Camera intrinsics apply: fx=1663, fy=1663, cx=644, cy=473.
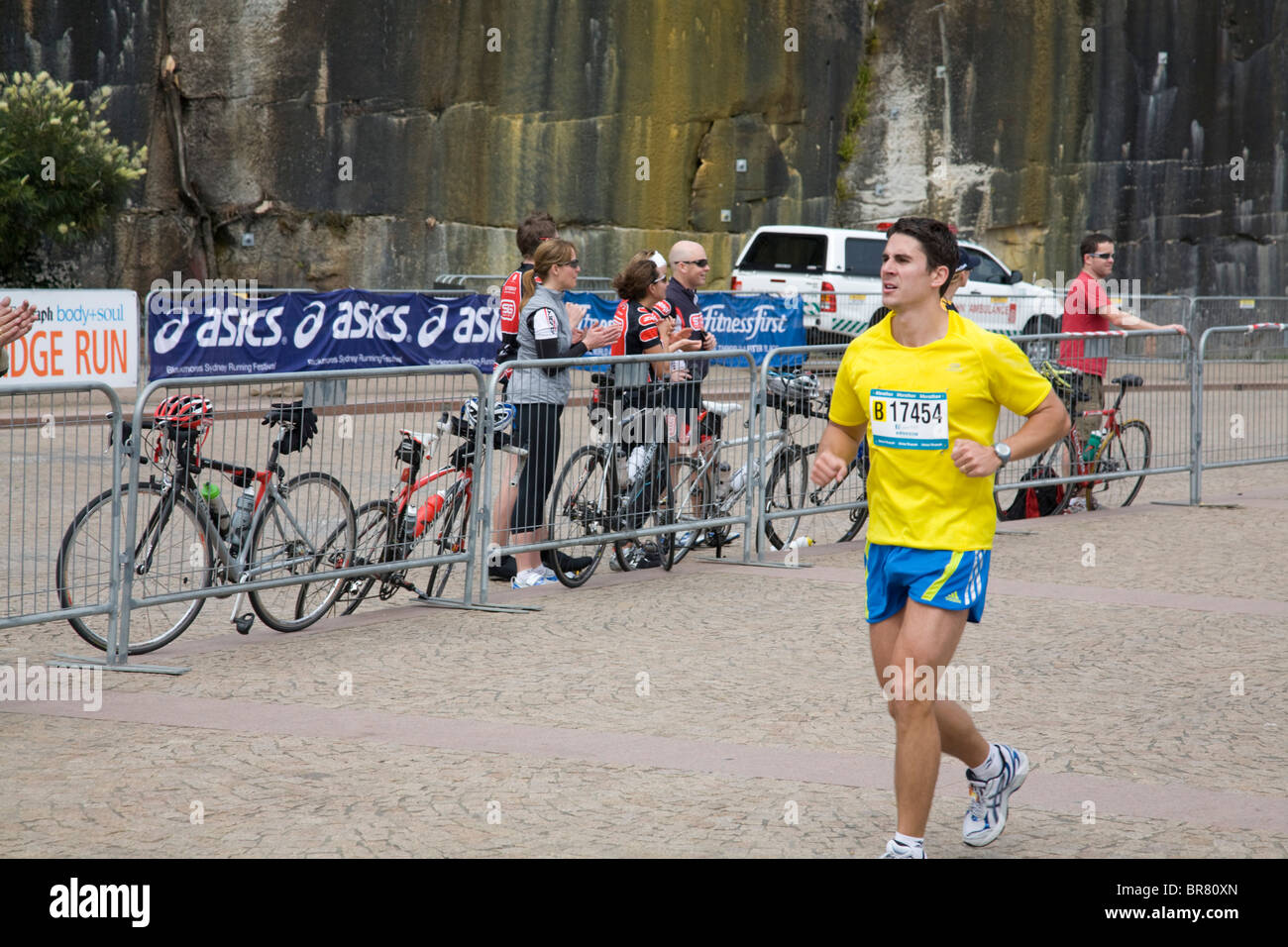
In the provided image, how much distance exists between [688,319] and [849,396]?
5677 millimetres

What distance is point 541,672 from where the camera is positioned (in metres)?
7.20

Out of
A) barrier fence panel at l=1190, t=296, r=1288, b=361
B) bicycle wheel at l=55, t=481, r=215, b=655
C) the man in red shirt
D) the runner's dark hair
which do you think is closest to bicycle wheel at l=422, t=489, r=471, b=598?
bicycle wheel at l=55, t=481, r=215, b=655

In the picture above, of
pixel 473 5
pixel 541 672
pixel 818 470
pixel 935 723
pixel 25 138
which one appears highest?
pixel 473 5

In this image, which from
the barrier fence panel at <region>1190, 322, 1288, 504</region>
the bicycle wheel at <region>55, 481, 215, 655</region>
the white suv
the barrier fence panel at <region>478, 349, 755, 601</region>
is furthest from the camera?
the white suv

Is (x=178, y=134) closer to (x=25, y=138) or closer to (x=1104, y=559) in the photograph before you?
(x=25, y=138)

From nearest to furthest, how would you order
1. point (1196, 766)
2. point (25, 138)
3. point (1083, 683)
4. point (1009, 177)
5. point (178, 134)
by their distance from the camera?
point (1196, 766) → point (1083, 683) → point (25, 138) → point (178, 134) → point (1009, 177)

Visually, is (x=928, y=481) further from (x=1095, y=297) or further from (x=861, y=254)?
(x=861, y=254)

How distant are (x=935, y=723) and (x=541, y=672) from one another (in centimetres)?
293

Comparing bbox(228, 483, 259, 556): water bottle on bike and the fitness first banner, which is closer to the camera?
bbox(228, 483, 259, 556): water bottle on bike

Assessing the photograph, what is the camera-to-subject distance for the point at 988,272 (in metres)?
27.1

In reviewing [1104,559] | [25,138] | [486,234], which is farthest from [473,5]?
[1104,559]

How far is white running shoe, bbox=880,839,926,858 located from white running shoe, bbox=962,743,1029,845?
0.37 metres

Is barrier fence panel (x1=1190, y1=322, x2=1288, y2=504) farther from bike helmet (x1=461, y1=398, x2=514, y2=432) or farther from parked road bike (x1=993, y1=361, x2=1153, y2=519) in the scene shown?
bike helmet (x1=461, y1=398, x2=514, y2=432)

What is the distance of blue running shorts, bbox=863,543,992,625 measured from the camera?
4609 millimetres
